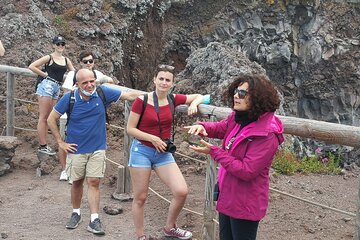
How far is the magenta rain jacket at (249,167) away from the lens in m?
3.63

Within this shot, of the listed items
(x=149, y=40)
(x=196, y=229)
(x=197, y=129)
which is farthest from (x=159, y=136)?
(x=149, y=40)

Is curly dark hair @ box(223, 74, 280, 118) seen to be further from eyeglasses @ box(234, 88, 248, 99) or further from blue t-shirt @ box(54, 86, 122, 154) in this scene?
blue t-shirt @ box(54, 86, 122, 154)

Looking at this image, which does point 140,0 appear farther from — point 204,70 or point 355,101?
point 355,101

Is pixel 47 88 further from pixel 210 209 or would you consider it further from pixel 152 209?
pixel 210 209

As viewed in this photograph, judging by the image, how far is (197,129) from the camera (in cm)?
419

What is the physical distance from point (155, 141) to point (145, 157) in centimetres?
29

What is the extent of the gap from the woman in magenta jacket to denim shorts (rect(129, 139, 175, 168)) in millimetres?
1335

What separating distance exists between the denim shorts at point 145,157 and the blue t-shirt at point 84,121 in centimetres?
74

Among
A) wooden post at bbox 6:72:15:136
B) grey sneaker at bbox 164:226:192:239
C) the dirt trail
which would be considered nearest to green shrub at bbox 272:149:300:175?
the dirt trail

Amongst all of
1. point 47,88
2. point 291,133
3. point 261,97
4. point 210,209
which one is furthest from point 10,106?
point 261,97

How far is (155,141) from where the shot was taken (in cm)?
490

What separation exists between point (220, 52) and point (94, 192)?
503 cm

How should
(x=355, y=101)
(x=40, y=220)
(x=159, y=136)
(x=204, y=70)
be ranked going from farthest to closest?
(x=355, y=101) < (x=204, y=70) < (x=40, y=220) < (x=159, y=136)

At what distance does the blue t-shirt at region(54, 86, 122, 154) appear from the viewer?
5.63 metres
